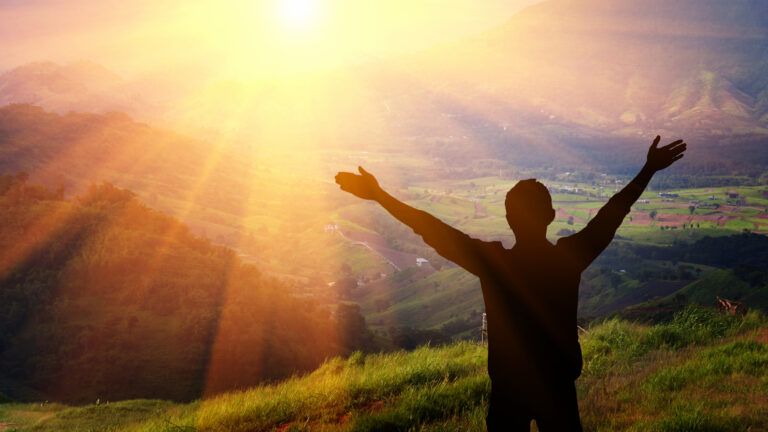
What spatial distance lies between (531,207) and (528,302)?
2.65ft

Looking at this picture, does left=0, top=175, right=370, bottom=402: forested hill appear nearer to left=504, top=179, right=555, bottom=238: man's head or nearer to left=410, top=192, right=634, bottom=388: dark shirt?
left=410, top=192, right=634, bottom=388: dark shirt

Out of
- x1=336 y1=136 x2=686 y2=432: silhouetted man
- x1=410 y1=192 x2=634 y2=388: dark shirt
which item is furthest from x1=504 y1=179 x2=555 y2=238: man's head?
x1=410 y1=192 x2=634 y2=388: dark shirt

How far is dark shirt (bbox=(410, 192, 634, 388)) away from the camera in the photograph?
4.70 meters

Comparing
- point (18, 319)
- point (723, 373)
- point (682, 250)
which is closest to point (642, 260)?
point (682, 250)

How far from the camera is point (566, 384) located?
471 centimetres

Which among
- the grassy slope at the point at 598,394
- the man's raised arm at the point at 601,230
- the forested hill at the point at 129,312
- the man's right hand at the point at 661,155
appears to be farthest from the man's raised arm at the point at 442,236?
the forested hill at the point at 129,312

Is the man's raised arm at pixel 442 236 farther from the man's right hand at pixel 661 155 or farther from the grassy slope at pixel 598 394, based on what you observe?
the grassy slope at pixel 598 394

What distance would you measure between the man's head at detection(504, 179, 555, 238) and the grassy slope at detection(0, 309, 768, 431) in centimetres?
331

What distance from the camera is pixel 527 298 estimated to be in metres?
4.74

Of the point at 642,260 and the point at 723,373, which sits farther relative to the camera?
the point at 642,260

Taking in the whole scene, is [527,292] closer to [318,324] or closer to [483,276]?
[483,276]

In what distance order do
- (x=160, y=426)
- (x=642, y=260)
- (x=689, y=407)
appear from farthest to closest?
1. (x=642, y=260)
2. (x=160, y=426)
3. (x=689, y=407)

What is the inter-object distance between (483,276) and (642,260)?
8474 inches

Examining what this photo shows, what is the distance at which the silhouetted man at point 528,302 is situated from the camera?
468 cm
